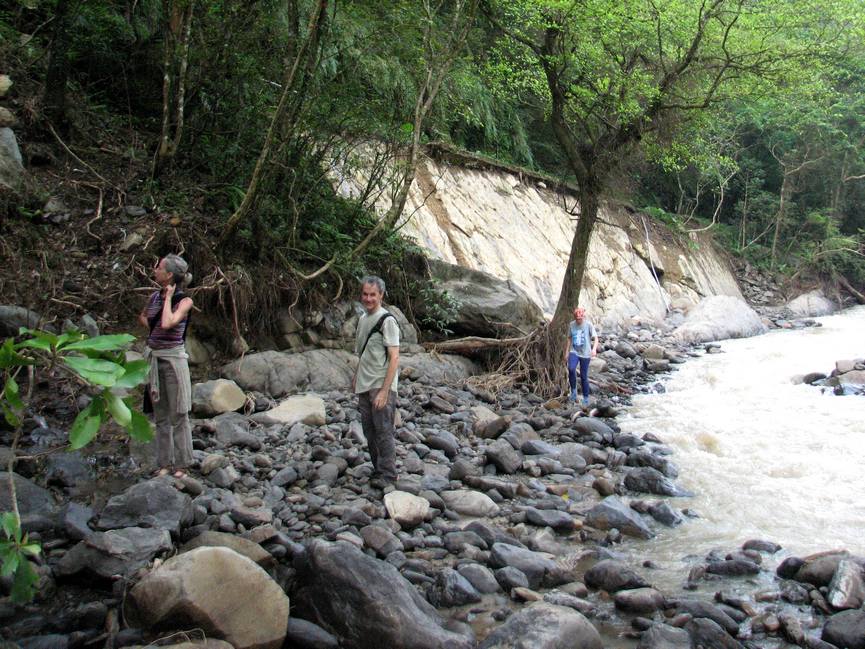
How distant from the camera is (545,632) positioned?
3.35 m

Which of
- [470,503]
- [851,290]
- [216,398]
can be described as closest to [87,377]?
[470,503]

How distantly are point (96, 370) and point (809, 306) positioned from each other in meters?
28.6

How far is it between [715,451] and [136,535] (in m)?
6.13

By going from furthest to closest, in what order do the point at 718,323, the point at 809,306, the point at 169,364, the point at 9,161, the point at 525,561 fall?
the point at 809,306 < the point at 718,323 < the point at 9,161 < the point at 169,364 < the point at 525,561

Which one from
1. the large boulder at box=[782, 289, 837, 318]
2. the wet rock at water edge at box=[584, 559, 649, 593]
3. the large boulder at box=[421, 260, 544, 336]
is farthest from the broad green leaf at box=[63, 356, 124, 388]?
the large boulder at box=[782, 289, 837, 318]

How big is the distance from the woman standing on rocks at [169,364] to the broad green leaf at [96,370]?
116 inches

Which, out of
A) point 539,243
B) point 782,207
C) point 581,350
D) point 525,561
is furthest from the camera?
point 782,207

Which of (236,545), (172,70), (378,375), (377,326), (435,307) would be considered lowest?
(236,545)

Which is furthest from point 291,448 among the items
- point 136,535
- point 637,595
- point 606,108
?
point 606,108

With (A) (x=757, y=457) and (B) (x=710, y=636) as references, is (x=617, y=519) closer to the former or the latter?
(B) (x=710, y=636)

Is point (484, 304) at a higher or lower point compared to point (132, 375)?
lower

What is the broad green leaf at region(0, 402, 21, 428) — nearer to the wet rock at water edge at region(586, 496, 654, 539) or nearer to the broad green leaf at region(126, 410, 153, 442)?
the broad green leaf at region(126, 410, 153, 442)

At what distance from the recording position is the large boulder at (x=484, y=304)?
10.9m

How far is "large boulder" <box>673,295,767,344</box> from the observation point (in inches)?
698
